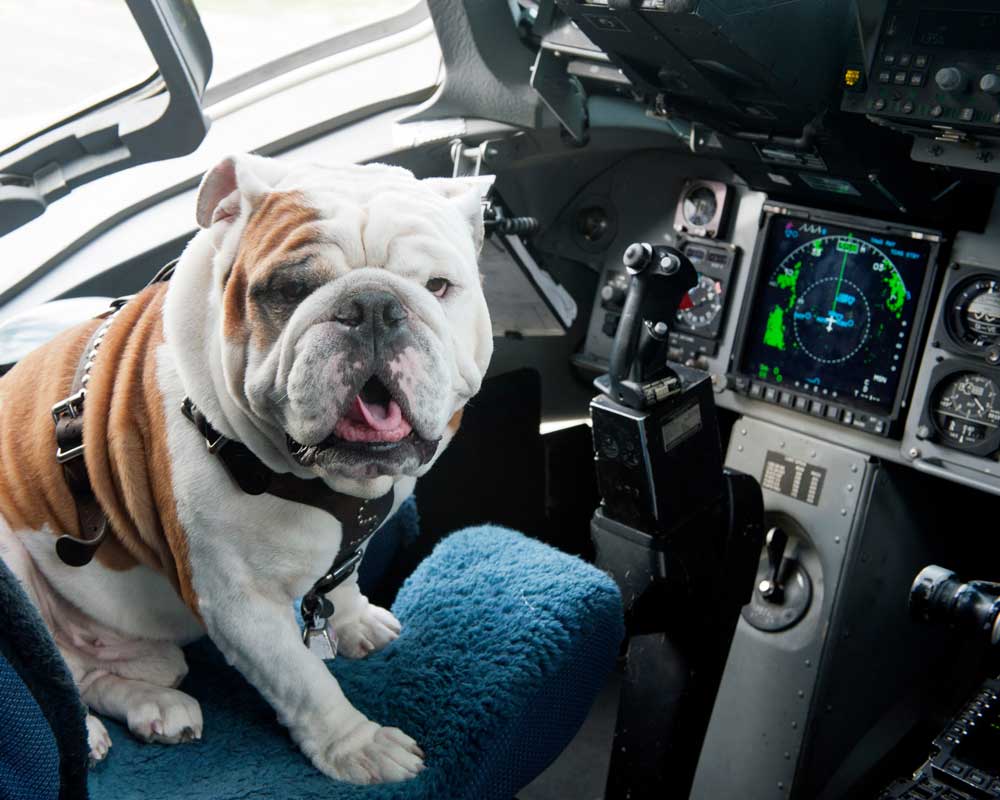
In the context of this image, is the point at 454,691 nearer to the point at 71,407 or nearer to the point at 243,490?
the point at 243,490

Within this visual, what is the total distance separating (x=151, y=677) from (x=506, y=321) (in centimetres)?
138

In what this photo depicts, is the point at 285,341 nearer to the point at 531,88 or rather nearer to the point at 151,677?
the point at 151,677

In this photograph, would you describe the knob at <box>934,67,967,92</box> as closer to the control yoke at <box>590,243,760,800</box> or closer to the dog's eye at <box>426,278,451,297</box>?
the control yoke at <box>590,243,760,800</box>

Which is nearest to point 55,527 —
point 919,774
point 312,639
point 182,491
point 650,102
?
point 182,491

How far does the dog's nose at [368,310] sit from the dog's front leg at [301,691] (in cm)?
34

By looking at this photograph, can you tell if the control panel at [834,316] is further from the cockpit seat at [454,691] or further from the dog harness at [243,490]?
the dog harness at [243,490]

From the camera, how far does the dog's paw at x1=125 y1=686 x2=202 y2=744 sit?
43.7 inches

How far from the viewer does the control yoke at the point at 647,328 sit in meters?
1.41

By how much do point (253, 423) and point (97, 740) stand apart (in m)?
0.39

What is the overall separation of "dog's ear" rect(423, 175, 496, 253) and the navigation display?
1.18 m

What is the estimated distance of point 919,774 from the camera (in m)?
1.66

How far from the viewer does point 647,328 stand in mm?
1417

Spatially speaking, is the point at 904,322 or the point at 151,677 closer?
the point at 151,677

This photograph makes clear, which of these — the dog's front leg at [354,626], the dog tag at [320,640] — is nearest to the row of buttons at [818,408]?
the dog's front leg at [354,626]
